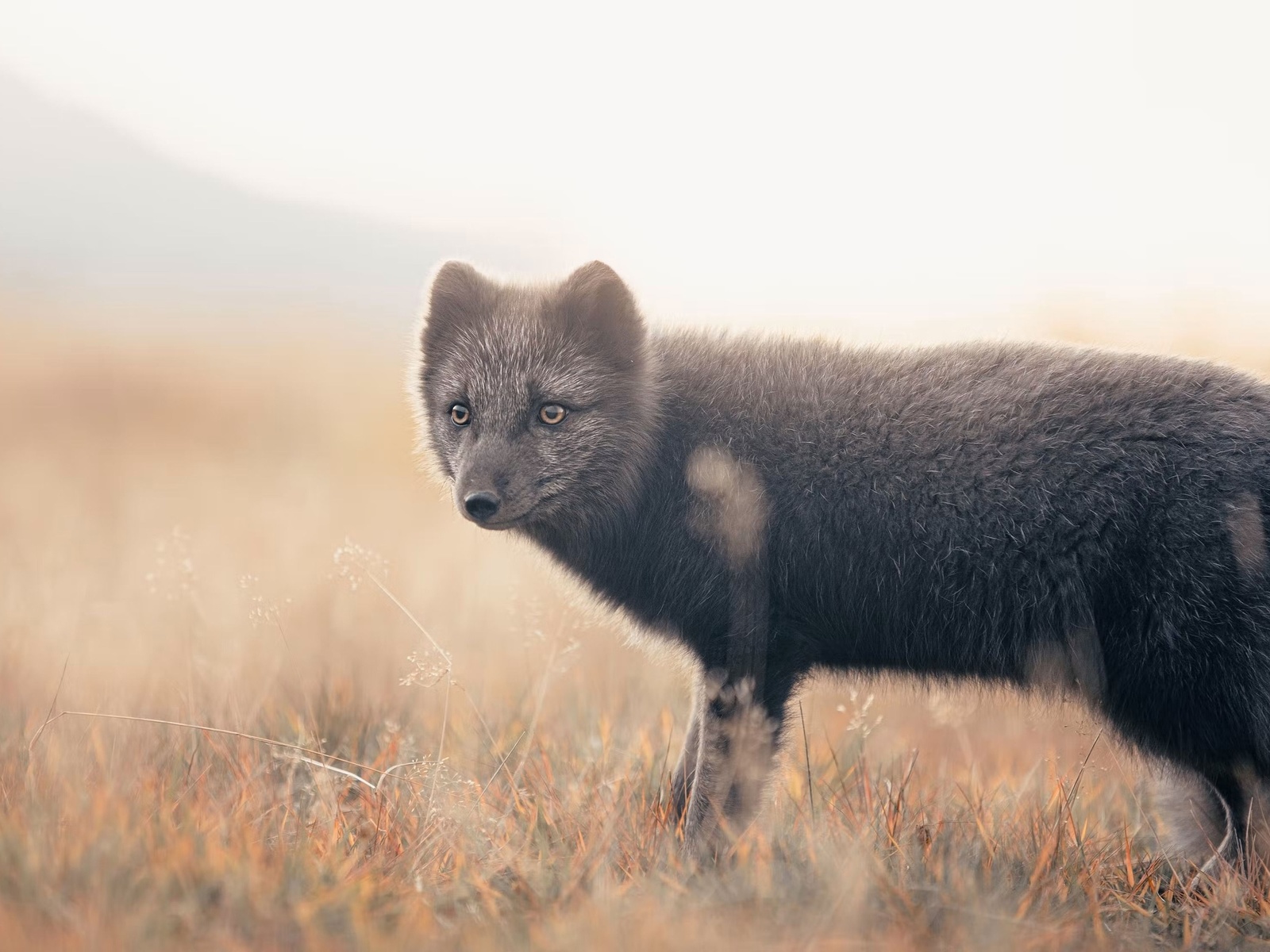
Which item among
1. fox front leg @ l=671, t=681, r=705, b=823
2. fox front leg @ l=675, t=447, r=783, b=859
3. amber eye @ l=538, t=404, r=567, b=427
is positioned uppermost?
amber eye @ l=538, t=404, r=567, b=427

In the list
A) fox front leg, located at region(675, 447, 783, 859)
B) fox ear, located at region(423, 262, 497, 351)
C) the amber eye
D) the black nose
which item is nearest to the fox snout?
the black nose

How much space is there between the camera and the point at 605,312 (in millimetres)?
4164

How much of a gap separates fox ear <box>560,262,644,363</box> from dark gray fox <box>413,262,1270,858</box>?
1cm

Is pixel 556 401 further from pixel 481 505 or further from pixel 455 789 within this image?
pixel 455 789

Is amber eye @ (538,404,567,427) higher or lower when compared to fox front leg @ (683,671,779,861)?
higher

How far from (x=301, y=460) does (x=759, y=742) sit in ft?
29.1

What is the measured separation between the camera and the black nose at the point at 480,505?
3699 mm

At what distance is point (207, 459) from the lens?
36.8 feet

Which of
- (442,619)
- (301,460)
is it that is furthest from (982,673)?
(301,460)

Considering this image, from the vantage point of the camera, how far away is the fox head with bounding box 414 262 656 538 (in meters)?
3.96

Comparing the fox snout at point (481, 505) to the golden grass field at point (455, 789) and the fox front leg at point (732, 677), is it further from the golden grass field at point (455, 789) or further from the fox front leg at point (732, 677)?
the fox front leg at point (732, 677)

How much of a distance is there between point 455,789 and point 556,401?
56.3 inches

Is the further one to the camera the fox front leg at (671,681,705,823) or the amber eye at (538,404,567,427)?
the amber eye at (538,404,567,427)

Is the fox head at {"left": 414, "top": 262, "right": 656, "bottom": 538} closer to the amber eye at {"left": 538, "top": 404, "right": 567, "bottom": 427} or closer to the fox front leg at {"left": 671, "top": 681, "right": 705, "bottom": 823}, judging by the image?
the amber eye at {"left": 538, "top": 404, "right": 567, "bottom": 427}
